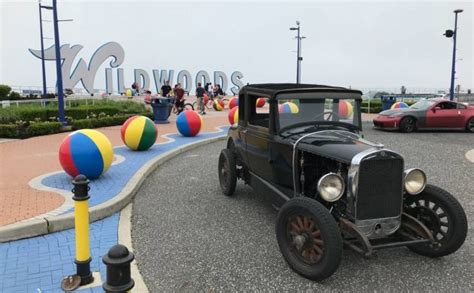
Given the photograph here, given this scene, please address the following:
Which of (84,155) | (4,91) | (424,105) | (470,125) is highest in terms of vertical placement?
(4,91)

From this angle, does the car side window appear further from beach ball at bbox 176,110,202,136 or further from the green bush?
the green bush

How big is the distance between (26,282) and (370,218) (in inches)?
130

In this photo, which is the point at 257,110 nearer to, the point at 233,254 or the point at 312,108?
the point at 312,108

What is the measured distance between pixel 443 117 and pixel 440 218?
13.8 m

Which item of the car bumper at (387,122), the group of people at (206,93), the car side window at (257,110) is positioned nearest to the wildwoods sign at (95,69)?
the group of people at (206,93)

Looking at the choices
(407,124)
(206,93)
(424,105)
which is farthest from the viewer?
(206,93)

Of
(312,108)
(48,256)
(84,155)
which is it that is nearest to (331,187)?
(312,108)

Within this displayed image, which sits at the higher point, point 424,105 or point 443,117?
point 424,105

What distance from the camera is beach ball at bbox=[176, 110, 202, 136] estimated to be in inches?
547

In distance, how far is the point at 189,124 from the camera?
13891 millimetres

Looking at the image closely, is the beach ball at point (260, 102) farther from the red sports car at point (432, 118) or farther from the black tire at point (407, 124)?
the black tire at point (407, 124)

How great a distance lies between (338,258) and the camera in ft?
12.3

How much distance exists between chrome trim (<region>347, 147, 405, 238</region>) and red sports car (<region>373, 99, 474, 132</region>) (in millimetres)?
13173

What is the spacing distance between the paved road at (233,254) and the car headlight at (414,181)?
77cm
